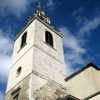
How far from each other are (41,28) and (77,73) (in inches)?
258

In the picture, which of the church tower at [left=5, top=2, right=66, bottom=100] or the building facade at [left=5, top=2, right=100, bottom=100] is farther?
the church tower at [left=5, top=2, right=66, bottom=100]

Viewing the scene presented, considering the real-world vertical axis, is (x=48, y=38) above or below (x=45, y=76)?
above

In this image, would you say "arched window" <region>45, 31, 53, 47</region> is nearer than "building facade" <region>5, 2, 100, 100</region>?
No

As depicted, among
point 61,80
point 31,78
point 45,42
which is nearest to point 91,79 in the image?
point 61,80

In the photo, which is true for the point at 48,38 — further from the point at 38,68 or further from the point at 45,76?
the point at 45,76

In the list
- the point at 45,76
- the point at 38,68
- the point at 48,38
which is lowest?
the point at 45,76

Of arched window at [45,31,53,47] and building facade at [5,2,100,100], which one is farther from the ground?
arched window at [45,31,53,47]

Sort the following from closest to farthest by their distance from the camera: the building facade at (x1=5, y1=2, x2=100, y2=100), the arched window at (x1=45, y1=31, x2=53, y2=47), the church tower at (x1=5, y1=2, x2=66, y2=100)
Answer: the building facade at (x1=5, y1=2, x2=100, y2=100)
the church tower at (x1=5, y1=2, x2=66, y2=100)
the arched window at (x1=45, y1=31, x2=53, y2=47)

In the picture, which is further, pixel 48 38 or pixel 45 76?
pixel 48 38

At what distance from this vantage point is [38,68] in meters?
11.5

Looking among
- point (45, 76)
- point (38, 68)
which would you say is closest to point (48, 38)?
point (38, 68)

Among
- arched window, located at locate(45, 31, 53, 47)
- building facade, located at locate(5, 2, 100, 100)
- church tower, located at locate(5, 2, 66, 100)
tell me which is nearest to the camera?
building facade, located at locate(5, 2, 100, 100)

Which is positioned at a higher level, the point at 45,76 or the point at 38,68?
the point at 38,68

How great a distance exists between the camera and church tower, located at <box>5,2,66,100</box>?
34.0 ft
